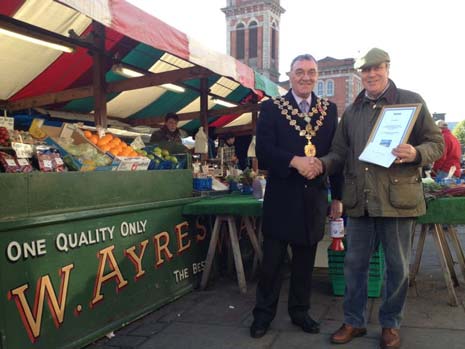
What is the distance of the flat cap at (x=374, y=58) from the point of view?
9.24 feet

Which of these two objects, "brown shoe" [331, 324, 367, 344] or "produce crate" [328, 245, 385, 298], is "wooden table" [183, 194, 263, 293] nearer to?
"produce crate" [328, 245, 385, 298]

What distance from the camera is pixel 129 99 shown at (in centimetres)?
1012

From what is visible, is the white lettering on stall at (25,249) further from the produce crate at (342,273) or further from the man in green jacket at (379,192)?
the produce crate at (342,273)

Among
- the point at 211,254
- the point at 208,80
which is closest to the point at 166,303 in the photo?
the point at 211,254

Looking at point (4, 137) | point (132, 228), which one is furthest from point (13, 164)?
point (132, 228)

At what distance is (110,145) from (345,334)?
264cm

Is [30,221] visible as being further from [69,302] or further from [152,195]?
[152,195]

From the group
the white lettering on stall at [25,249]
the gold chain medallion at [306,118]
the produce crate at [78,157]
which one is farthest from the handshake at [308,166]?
the white lettering on stall at [25,249]

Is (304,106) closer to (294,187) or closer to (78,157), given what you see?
(294,187)

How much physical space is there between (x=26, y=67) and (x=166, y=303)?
207 inches

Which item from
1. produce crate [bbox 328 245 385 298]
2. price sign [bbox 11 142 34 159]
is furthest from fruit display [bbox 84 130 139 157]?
produce crate [bbox 328 245 385 298]

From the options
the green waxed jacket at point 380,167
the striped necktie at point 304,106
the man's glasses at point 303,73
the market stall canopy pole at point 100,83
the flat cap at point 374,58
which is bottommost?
the green waxed jacket at point 380,167

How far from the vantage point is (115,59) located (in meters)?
6.91

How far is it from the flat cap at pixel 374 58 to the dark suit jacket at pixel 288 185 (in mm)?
536
